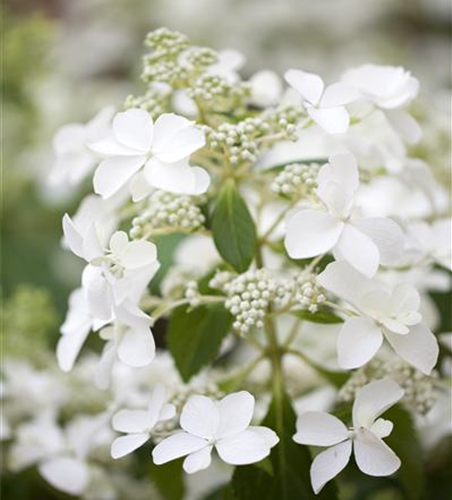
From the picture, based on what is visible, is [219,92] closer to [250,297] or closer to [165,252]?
[250,297]

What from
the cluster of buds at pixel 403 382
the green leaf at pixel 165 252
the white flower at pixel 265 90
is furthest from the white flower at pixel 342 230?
the green leaf at pixel 165 252

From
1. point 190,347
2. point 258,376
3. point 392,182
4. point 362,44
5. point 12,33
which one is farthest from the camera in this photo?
point 362,44

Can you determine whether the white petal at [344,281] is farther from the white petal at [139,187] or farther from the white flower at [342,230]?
the white petal at [139,187]

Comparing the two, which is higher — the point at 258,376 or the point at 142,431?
the point at 142,431

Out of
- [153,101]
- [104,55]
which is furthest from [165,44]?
[104,55]

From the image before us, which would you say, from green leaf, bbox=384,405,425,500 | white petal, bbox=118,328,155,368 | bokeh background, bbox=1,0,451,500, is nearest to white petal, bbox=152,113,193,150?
white petal, bbox=118,328,155,368

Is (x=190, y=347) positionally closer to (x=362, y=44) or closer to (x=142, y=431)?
(x=142, y=431)

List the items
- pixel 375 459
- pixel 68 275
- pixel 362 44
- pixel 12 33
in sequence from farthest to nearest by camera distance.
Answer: pixel 362 44 < pixel 68 275 < pixel 12 33 < pixel 375 459

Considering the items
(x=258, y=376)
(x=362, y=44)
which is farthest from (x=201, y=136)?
(x=362, y=44)
